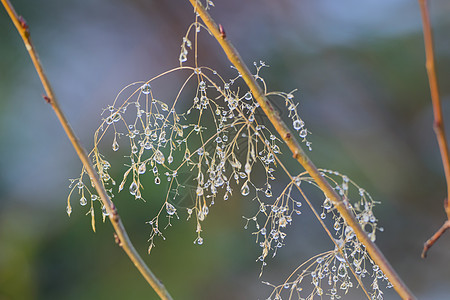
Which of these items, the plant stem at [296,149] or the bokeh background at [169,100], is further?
the bokeh background at [169,100]

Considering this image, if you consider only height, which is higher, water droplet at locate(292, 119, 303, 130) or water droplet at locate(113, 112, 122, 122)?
water droplet at locate(113, 112, 122, 122)

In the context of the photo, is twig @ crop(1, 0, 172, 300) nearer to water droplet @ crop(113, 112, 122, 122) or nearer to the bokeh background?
water droplet @ crop(113, 112, 122, 122)

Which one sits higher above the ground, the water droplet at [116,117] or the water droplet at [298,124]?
the water droplet at [116,117]

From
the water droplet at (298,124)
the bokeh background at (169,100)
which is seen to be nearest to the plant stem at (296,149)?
the water droplet at (298,124)

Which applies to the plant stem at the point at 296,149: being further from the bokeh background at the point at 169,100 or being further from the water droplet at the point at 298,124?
the bokeh background at the point at 169,100

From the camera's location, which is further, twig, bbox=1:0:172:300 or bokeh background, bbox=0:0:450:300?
bokeh background, bbox=0:0:450:300

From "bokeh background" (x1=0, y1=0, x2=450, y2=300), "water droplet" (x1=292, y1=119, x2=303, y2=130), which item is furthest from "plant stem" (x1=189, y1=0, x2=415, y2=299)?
"bokeh background" (x1=0, y1=0, x2=450, y2=300)

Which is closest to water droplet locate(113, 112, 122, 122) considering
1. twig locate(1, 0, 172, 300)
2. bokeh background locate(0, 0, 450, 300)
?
twig locate(1, 0, 172, 300)

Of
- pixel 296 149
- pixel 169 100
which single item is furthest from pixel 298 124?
pixel 169 100

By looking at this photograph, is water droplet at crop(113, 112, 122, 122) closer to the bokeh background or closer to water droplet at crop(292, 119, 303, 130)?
water droplet at crop(292, 119, 303, 130)
